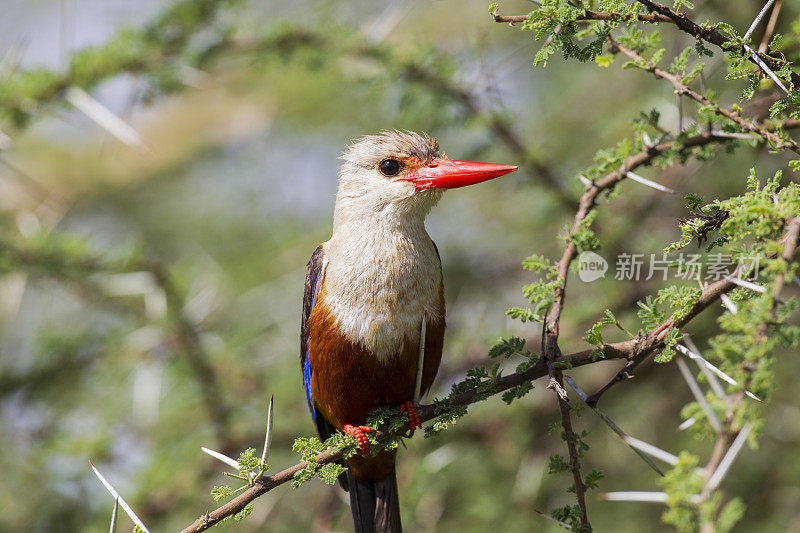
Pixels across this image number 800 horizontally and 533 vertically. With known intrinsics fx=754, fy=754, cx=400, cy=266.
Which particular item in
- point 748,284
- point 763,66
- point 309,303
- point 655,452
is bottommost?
point 309,303

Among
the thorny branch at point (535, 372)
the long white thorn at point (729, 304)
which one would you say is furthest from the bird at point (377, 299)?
the long white thorn at point (729, 304)

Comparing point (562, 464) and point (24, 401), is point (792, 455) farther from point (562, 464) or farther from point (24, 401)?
point (24, 401)

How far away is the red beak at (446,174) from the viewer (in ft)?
10.8

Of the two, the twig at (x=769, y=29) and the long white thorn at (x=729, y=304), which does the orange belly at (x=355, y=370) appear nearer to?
the long white thorn at (x=729, y=304)

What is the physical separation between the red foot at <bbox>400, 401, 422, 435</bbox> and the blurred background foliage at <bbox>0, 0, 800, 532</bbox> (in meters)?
1.04

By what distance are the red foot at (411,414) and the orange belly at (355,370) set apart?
0.25 ft

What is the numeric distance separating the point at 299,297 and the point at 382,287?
11.2ft

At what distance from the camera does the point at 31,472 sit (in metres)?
5.02

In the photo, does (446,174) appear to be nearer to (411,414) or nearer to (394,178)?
(394,178)

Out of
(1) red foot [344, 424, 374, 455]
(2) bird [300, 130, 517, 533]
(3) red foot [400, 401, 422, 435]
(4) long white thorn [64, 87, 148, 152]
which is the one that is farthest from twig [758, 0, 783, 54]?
(4) long white thorn [64, 87, 148, 152]

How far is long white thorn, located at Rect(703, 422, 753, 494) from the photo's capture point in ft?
4.84

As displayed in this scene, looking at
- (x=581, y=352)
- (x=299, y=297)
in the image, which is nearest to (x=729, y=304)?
(x=581, y=352)

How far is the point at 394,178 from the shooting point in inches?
142

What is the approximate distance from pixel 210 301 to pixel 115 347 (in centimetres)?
69
